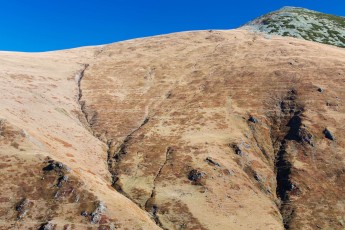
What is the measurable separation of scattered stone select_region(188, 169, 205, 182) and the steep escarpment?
0.82 feet

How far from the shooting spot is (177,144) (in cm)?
10031

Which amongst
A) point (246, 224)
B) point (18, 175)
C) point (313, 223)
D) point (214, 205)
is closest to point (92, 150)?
point (18, 175)

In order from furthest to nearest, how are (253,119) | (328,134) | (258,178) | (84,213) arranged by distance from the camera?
(253,119) < (328,134) < (258,178) < (84,213)

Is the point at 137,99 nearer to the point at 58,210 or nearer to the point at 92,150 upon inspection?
the point at 92,150

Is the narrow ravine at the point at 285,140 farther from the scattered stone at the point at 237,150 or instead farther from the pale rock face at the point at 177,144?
the scattered stone at the point at 237,150

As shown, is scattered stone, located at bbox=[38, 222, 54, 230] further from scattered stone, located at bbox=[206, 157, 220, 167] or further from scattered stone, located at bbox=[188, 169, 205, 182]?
scattered stone, located at bbox=[206, 157, 220, 167]

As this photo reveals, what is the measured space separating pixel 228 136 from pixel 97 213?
46.9 metres

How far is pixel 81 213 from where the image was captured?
6844 cm

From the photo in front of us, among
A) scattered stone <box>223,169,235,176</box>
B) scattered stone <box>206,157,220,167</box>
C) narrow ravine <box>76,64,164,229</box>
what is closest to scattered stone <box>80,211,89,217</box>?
narrow ravine <box>76,64,164,229</box>

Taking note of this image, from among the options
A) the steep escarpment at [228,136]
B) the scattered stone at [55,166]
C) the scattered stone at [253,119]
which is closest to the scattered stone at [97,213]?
the steep escarpment at [228,136]

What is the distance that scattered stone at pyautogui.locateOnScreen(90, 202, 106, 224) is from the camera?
67.1 meters

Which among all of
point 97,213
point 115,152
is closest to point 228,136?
point 115,152

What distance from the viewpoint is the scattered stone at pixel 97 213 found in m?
67.1

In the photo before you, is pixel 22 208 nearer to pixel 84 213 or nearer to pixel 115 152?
pixel 84 213
